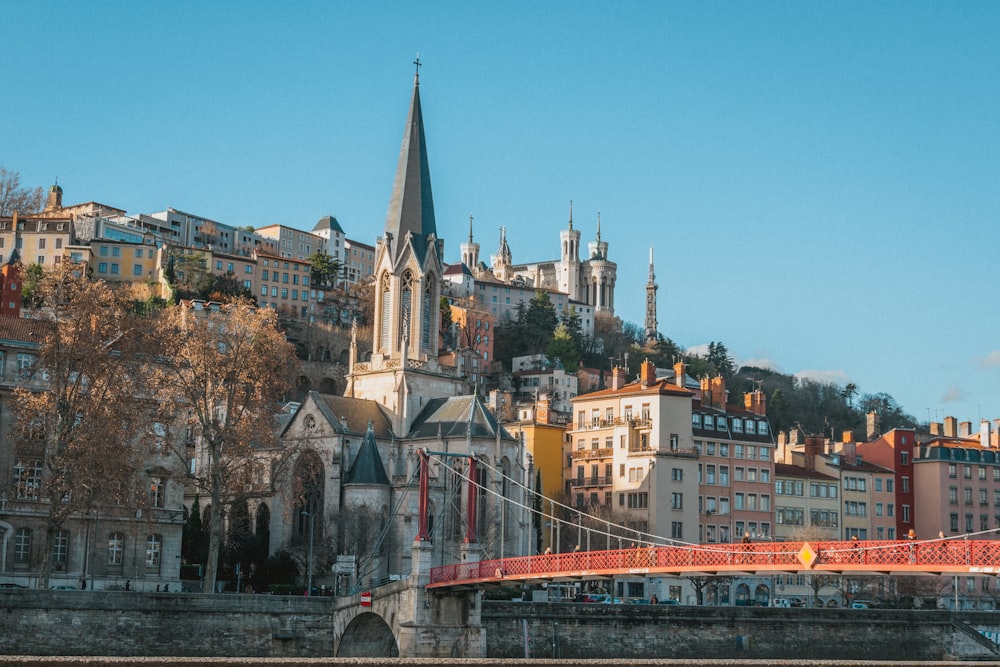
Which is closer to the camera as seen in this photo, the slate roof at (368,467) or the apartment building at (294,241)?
the slate roof at (368,467)

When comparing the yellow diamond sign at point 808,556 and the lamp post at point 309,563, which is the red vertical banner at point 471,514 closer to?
the lamp post at point 309,563

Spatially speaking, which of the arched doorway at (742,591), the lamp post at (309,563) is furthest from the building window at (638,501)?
the lamp post at (309,563)

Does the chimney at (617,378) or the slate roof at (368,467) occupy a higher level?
the chimney at (617,378)

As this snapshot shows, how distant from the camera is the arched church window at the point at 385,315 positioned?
79.1 meters

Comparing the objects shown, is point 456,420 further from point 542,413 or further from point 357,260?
point 357,260

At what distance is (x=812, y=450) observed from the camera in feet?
302

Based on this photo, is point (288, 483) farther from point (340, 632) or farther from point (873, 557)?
point (873, 557)

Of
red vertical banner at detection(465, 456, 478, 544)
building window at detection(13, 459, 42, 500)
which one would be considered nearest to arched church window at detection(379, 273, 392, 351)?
building window at detection(13, 459, 42, 500)

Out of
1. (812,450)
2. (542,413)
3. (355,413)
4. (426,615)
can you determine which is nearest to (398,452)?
(355,413)

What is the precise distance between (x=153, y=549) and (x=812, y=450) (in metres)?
47.6

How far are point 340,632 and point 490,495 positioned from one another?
21346mm

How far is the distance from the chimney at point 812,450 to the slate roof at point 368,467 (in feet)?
99.9

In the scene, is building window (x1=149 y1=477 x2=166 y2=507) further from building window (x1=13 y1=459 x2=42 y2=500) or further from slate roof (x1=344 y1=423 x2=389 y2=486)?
slate roof (x1=344 y1=423 x2=389 y2=486)

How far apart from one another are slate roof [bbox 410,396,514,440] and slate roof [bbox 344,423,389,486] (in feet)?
9.50
